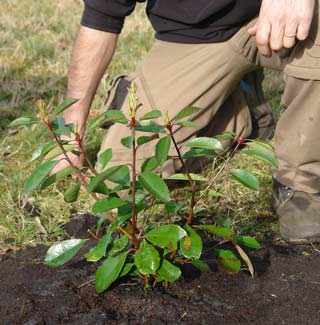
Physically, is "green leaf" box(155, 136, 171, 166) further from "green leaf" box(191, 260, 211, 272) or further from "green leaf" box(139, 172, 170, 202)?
"green leaf" box(191, 260, 211, 272)

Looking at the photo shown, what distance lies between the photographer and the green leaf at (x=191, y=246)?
163 centimetres

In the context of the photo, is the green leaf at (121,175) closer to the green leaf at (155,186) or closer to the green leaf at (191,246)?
the green leaf at (155,186)

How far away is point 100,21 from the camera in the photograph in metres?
2.71

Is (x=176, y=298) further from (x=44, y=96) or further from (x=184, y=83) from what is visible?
(x=44, y=96)

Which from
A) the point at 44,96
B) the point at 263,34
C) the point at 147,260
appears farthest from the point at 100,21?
the point at 147,260

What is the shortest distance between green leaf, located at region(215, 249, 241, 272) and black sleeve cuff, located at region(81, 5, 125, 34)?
1.27 meters

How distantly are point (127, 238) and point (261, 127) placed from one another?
1.55 meters

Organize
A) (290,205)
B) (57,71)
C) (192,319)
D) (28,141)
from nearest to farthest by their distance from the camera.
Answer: (192,319) < (290,205) < (28,141) < (57,71)

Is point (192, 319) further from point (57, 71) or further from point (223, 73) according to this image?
point (57, 71)

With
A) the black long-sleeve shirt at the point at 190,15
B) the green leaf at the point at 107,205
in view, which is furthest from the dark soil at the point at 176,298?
the black long-sleeve shirt at the point at 190,15

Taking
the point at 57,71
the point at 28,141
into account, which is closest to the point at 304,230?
the point at 28,141

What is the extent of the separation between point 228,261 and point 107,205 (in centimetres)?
40

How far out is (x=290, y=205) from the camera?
2.30 metres

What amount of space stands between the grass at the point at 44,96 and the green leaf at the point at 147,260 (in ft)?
2.37
